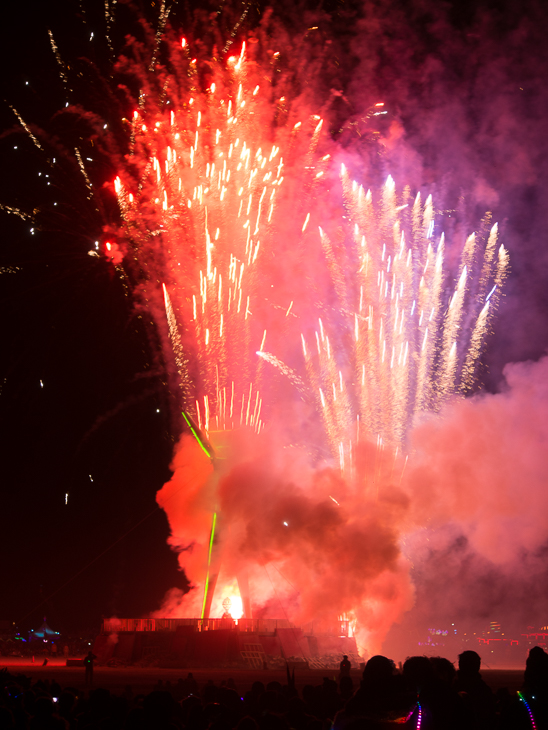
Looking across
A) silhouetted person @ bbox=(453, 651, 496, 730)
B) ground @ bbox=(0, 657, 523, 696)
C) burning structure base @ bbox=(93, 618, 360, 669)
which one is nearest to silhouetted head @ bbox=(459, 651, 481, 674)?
silhouetted person @ bbox=(453, 651, 496, 730)

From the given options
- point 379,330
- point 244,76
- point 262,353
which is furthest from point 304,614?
point 244,76

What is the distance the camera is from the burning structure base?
22.0m

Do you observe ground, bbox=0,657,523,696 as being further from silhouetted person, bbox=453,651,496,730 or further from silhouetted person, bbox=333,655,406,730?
silhouetted person, bbox=333,655,406,730

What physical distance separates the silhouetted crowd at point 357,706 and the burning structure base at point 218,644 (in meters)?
16.5

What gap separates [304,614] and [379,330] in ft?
43.7

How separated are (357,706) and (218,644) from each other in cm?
2109

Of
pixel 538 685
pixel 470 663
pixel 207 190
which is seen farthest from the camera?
pixel 207 190

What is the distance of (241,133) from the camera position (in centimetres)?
1602

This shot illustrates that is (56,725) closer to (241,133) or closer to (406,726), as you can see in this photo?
(406,726)

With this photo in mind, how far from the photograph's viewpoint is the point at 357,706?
321cm

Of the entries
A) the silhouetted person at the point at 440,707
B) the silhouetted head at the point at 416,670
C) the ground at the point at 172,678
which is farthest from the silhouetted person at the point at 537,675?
the ground at the point at 172,678

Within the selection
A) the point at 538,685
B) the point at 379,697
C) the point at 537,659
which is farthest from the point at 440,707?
the point at 537,659

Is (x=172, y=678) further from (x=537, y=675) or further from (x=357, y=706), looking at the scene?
(x=357, y=706)

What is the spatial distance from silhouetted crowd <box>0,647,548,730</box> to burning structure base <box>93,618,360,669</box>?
16.5m
